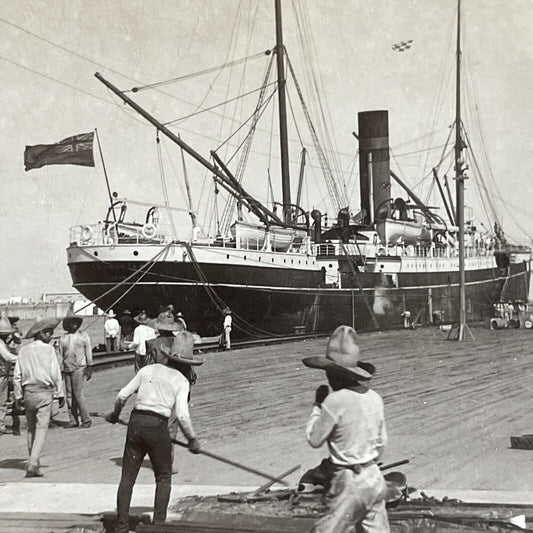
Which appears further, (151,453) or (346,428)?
(151,453)

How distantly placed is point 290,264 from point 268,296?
197 centimetres

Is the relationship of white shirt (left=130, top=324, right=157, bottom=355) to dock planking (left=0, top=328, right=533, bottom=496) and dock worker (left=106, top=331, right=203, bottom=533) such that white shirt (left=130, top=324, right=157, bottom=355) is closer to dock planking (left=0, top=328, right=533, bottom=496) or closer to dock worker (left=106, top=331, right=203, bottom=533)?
dock planking (left=0, top=328, right=533, bottom=496)

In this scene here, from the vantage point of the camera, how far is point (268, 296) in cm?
2920

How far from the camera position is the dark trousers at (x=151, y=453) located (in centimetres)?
532

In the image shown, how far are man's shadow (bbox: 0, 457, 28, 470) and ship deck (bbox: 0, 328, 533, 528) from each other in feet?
0.04

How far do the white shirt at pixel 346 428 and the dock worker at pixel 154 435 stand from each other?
4.68 feet

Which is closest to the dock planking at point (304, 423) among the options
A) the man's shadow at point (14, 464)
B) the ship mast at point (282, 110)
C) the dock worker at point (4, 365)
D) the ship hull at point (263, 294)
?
the man's shadow at point (14, 464)

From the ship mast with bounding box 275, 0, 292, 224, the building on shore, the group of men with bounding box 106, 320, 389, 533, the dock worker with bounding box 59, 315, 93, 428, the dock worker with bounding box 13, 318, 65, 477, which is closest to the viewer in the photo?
the group of men with bounding box 106, 320, 389, 533

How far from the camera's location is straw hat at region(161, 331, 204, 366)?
18.6 feet

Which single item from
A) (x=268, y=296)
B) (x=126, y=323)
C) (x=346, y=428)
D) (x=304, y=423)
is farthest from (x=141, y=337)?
(x=268, y=296)

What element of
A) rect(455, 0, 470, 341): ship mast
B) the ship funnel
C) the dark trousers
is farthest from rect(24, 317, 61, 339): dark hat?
the ship funnel

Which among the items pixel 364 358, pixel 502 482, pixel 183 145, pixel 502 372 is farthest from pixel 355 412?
pixel 183 145

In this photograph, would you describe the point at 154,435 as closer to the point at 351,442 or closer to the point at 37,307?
the point at 351,442

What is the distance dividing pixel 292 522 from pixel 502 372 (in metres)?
11.1
